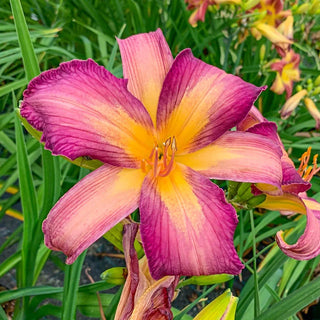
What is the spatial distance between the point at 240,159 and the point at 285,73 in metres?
0.91

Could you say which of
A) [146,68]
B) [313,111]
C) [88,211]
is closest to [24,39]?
[146,68]

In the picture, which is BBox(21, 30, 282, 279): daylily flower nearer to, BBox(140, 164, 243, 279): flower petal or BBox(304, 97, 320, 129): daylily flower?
BBox(140, 164, 243, 279): flower petal

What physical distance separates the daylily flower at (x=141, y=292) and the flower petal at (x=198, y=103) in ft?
0.42

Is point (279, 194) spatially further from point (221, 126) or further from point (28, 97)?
point (28, 97)

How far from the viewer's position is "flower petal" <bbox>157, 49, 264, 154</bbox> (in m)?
0.50

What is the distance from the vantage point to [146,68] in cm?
52

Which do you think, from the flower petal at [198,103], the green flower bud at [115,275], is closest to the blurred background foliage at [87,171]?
the green flower bud at [115,275]

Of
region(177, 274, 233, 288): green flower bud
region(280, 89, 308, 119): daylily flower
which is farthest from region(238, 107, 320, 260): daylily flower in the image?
region(280, 89, 308, 119): daylily flower

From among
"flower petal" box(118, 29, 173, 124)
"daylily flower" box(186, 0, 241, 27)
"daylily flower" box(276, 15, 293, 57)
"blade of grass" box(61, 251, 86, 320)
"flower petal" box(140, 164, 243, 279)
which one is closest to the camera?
"flower petal" box(140, 164, 243, 279)

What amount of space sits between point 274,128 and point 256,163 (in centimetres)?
6

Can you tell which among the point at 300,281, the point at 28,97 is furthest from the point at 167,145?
the point at 300,281

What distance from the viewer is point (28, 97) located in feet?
1.42

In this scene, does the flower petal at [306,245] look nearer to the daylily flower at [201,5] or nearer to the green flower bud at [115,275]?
the green flower bud at [115,275]

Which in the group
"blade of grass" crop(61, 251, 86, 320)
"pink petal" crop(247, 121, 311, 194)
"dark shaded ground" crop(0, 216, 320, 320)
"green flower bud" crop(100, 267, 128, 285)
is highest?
"pink petal" crop(247, 121, 311, 194)
